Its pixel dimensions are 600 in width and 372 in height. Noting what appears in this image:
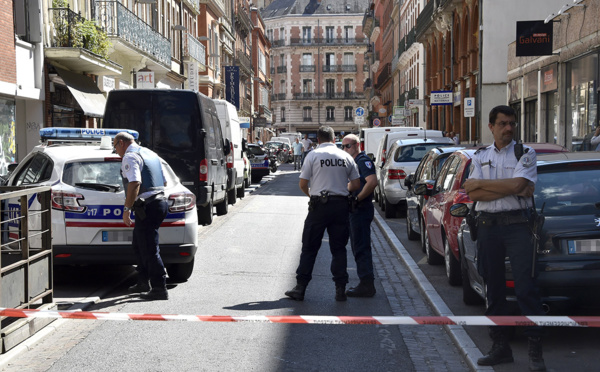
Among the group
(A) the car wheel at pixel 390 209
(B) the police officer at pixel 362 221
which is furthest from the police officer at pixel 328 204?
(A) the car wheel at pixel 390 209

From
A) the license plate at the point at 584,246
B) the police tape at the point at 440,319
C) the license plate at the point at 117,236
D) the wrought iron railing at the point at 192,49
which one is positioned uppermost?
the wrought iron railing at the point at 192,49

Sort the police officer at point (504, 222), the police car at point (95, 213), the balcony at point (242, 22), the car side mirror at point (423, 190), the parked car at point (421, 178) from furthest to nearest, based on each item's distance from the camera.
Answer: the balcony at point (242, 22) < the parked car at point (421, 178) < the car side mirror at point (423, 190) < the police car at point (95, 213) < the police officer at point (504, 222)

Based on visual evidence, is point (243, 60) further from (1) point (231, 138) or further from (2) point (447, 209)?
(2) point (447, 209)

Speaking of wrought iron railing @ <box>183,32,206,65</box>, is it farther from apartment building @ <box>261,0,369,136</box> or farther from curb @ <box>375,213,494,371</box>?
apartment building @ <box>261,0,369,136</box>

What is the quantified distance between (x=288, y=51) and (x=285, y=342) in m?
116

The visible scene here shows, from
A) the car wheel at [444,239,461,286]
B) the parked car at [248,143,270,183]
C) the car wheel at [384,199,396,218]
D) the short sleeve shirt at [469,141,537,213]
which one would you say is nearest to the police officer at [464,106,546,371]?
the short sleeve shirt at [469,141,537,213]

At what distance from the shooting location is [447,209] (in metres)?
9.87

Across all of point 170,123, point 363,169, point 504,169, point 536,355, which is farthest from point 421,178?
point 536,355

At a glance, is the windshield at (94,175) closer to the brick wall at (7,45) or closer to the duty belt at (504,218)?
the duty belt at (504,218)

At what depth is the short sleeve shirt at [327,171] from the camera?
29.7 ft

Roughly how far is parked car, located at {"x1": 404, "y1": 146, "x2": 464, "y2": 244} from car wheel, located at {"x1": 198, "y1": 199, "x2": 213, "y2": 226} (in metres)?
4.36

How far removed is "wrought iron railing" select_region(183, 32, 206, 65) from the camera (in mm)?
43062

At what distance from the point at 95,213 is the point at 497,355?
16.3 ft

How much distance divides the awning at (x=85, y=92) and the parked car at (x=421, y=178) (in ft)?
43.6
